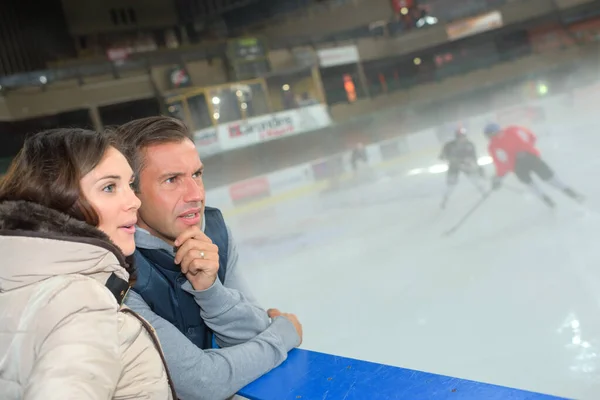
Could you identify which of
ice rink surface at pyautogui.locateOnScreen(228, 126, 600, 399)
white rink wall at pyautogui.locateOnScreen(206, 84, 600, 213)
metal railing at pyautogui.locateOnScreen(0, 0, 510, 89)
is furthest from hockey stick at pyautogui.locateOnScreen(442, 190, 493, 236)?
metal railing at pyautogui.locateOnScreen(0, 0, 510, 89)

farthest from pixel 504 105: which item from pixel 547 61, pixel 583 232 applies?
pixel 583 232

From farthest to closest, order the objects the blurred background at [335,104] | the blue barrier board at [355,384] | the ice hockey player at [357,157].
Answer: the ice hockey player at [357,157], the blurred background at [335,104], the blue barrier board at [355,384]

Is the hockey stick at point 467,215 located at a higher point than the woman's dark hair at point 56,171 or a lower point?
lower

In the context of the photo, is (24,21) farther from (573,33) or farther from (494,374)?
(573,33)

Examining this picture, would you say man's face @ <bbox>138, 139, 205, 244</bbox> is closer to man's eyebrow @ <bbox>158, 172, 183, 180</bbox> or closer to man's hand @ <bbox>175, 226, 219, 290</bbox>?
man's eyebrow @ <bbox>158, 172, 183, 180</bbox>

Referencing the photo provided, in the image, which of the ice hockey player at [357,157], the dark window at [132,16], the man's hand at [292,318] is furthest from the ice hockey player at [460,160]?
the man's hand at [292,318]

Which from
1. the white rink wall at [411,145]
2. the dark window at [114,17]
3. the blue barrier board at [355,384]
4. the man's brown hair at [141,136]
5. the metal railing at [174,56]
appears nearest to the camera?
the blue barrier board at [355,384]

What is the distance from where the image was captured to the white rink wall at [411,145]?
11.6 feet

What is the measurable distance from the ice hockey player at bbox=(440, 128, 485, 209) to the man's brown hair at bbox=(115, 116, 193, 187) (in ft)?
9.14

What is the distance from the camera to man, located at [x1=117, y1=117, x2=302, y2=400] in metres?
0.91

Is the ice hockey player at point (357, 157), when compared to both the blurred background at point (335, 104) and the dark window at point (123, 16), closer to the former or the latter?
the blurred background at point (335, 104)

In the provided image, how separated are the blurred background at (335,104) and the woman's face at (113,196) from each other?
7.22 ft

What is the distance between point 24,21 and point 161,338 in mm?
2994

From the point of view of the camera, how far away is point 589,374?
6.17 ft
